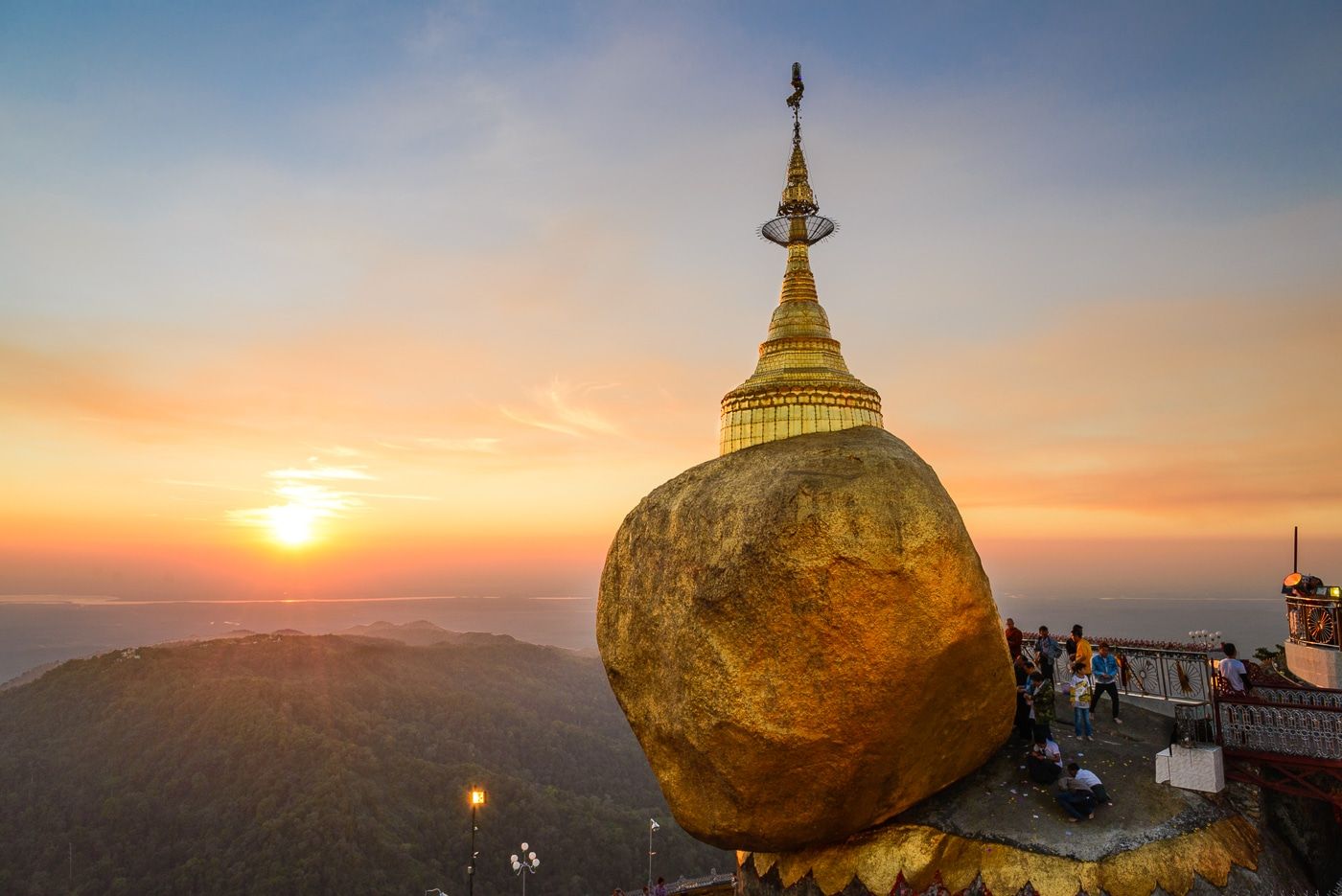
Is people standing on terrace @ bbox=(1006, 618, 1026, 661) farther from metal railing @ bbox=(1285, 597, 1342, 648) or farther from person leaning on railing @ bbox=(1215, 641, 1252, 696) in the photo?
metal railing @ bbox=(1285, 597, 1342, 648)

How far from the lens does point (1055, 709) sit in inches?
619

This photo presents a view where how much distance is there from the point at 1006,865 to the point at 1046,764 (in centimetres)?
201

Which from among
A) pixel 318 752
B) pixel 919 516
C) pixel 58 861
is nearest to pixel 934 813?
pixel 919 516

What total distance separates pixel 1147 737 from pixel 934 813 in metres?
4.77

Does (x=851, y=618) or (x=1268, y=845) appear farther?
(x=1268, y=845)

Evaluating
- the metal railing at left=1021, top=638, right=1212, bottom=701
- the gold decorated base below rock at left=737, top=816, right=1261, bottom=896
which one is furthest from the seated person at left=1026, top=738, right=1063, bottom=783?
the metal railing at left=1021, top=638, right=1212, bottom=701

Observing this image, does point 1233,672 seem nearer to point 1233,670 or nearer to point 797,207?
point 1233,670

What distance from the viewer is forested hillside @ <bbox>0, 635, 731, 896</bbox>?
68.4 m

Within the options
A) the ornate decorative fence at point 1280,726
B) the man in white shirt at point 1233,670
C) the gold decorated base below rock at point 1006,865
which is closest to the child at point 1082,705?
the ornate decorative fence at point 1280,726

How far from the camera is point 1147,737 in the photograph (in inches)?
541

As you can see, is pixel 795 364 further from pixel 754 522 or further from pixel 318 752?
pixel 318 752

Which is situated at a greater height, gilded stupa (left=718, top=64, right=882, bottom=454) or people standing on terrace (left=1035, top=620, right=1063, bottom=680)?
gilded stupa (left=718, top=64, right=882, bottom=454)

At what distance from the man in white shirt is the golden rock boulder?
4.06 meters

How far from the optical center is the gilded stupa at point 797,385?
1797cm
